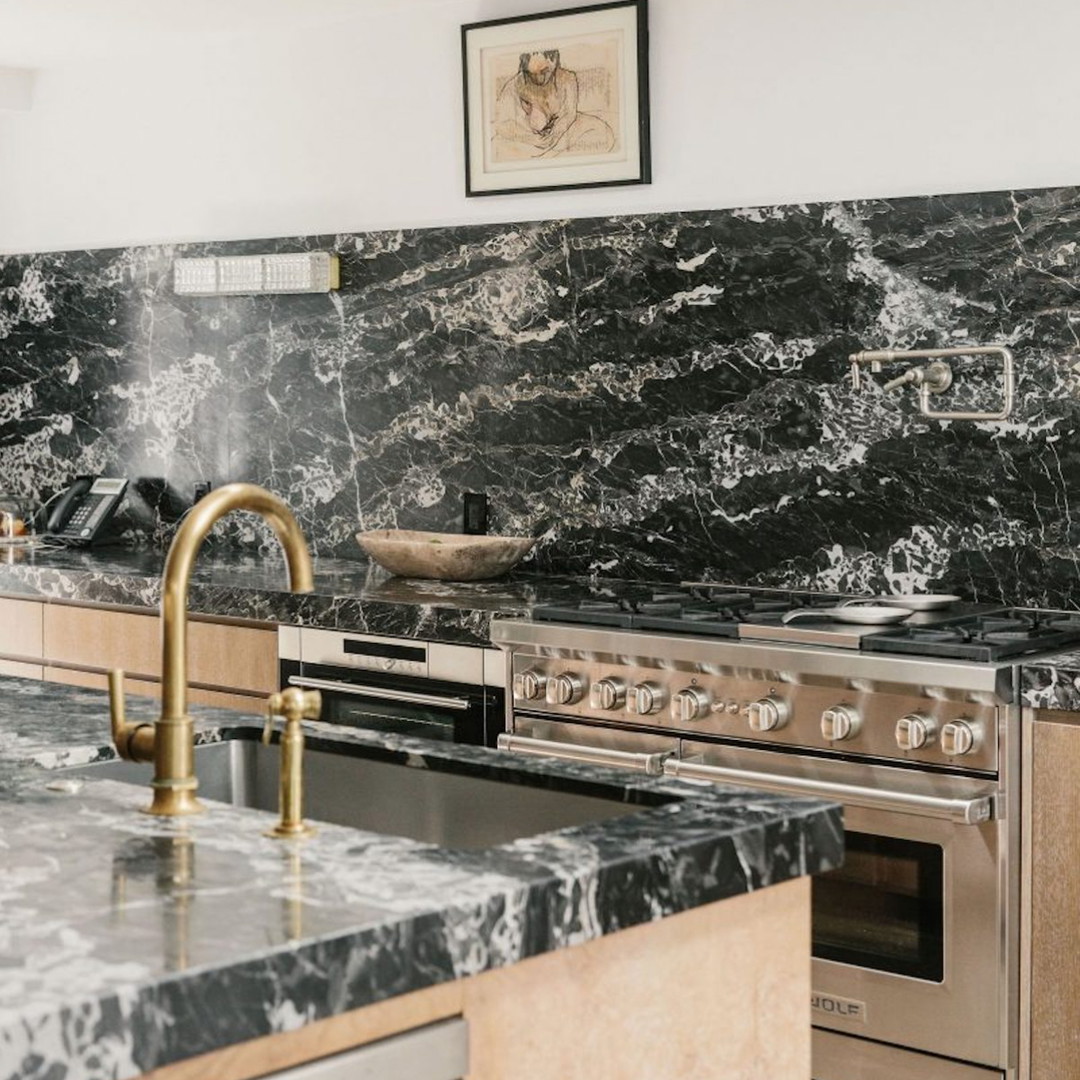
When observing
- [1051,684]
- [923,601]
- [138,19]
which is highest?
[138,19]

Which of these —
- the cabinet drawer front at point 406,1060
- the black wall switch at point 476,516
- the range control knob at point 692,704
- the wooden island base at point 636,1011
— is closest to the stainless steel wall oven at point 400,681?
the range control knob at point 692,704

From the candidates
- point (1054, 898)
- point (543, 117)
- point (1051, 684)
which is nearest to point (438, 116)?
point (543, 117)

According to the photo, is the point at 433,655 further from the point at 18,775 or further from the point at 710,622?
the point at 18,775

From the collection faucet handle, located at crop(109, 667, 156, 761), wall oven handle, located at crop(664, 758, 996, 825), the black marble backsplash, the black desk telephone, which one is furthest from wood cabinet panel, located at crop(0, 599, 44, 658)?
faucet handle, located at crop(109, 667, 156, 761)

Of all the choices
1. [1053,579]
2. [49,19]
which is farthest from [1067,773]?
[49,19]

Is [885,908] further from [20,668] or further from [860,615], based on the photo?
[20,668]

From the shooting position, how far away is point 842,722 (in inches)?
131

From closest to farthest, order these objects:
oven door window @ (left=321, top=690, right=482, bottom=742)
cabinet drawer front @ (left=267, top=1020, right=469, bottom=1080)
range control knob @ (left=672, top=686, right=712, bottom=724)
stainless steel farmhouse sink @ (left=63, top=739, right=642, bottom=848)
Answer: cabinet drawer front @ (left=267, top=1020, right=469, bottom=1080) → stainless steel farmhouse sink @ (left=63, top=739, right=642, bottom=848) → range control knob @ (left=672, top=686, right=712, bottom=724) → oven door window @ (left=321, top=690, right=482, bottom=742)

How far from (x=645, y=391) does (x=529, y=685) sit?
38.3 inches

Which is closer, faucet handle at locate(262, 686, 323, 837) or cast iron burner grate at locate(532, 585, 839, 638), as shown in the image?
faucet handle at locate(262, 686, 323, 837)

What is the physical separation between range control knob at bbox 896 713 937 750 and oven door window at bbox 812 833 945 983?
190 mm

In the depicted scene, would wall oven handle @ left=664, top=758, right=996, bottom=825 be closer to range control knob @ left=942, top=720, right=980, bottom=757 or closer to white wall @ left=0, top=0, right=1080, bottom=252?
range control knob @ left=942, top=720, right=980, bottom=757

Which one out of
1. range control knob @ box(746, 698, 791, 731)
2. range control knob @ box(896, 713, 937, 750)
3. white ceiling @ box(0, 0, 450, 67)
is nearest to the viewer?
range control knob @ box(896, 713, 937, 750)

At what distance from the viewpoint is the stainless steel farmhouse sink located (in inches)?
81.0
